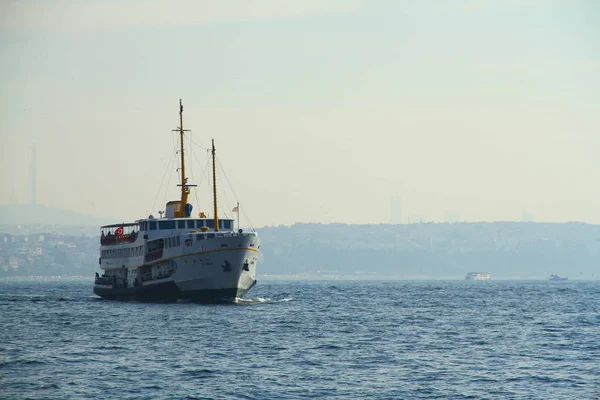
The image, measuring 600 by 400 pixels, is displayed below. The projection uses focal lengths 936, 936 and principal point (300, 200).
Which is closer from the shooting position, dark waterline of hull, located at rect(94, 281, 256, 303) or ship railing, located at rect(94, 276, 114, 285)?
dark waterline of hull, located at rect(94, 281, 256, 303)

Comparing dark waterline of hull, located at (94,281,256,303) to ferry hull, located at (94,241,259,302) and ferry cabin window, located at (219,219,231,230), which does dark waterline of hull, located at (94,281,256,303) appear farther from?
ferry cabin window, located at (219,219,231,230)

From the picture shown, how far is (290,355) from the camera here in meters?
51.2

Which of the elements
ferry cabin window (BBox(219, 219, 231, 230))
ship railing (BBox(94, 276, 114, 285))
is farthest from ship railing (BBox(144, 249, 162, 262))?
ship railing (BBox(94, 276, 114, 285))

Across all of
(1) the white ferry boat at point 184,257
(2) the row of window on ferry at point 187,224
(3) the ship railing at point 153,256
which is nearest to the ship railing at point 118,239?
(1) the white ferry boat at point 184,257

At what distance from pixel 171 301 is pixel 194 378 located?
4857 cm

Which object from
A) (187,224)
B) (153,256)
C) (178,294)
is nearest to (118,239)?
(153,256)

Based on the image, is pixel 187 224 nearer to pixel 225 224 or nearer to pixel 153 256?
pixel 225 224

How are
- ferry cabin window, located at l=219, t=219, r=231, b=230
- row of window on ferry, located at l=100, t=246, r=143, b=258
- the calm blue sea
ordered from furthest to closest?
row of window on ferry, located at l=100, t=246, r=143, b=258, ferry cabin window, located at l=219, t=219, r=231, b=230, the calm blue sea

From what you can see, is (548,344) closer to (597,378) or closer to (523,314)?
(597,378)

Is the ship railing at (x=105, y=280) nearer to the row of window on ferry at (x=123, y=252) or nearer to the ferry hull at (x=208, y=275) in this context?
the row of window on ferry at (x=123, y=252)

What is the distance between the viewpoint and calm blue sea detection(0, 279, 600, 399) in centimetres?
4053

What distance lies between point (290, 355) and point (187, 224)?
145 ft

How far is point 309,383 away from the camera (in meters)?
42.1

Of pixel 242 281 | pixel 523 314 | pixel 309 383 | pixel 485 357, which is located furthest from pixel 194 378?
pixel 523 314
